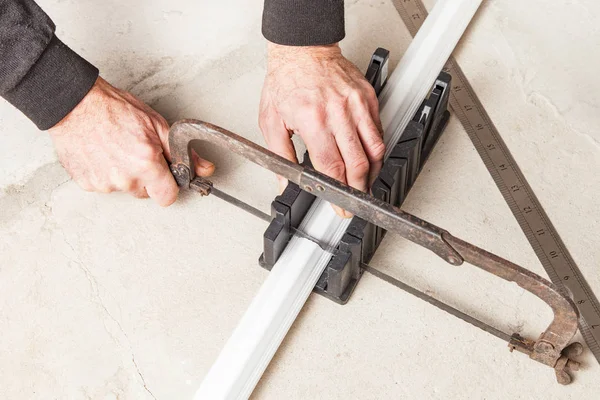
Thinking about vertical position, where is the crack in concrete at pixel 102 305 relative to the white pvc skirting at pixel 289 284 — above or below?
below

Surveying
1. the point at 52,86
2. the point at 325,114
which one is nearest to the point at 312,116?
Result: the point at 325,114

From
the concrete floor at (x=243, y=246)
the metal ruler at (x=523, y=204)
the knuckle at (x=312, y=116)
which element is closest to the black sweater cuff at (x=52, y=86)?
the concrete floor at (x=243, y=246)

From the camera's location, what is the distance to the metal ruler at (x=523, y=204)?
2049 mm

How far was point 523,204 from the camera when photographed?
2.22m

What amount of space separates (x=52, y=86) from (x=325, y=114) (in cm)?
78

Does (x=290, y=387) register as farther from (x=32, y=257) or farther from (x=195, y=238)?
(x=32, y=257)

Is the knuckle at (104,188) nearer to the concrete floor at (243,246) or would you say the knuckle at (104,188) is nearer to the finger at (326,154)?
the concrete floor at (243,246)

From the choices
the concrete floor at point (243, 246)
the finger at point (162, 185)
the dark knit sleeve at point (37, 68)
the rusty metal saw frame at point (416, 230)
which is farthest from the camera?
the finger at point (162, 185)

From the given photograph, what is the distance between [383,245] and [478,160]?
46 cm

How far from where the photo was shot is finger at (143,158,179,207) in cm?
208

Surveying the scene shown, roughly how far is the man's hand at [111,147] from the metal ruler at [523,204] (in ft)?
3.39

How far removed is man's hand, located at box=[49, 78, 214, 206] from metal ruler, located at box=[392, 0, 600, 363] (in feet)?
3.39

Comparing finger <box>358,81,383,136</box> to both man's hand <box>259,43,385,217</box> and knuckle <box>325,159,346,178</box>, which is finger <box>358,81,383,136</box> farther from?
knuckle <box>325,159,346,178</box>

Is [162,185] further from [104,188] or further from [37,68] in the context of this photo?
[37,68]
